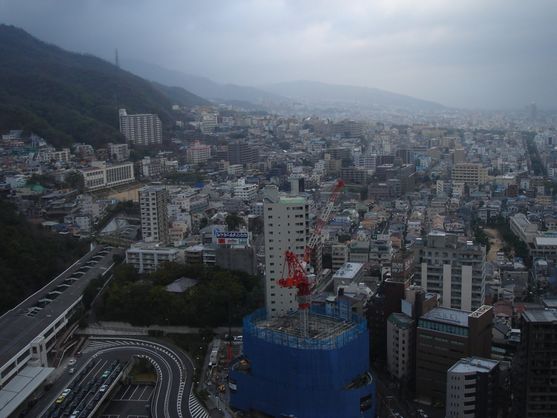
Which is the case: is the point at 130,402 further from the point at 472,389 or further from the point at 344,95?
the point at 344,95

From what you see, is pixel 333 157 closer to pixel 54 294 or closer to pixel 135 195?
pixel 135 195

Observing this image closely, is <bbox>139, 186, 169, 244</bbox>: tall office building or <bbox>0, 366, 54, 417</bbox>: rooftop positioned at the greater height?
<bbox>139, 186, 169, 244</bbox>: tall office building

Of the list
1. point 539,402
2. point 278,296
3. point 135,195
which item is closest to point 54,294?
point 278,296

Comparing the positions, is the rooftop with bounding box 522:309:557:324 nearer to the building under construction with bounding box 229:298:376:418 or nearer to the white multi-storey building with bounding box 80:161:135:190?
the building under construction with bounding box 229:298:376:418

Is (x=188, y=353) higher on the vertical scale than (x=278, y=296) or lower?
lower

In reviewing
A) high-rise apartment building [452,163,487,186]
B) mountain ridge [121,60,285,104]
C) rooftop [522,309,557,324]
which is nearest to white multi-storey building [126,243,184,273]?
rooftop [522,309,557,324]
